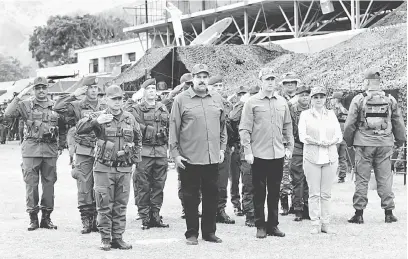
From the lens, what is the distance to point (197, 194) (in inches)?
320

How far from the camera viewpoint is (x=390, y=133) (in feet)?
31.5

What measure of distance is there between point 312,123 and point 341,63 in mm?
9343

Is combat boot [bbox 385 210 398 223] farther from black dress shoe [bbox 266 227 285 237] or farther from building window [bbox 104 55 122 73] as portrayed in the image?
building window [bbox 104 55 122 73]

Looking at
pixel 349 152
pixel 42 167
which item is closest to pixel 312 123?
pixel 42 167

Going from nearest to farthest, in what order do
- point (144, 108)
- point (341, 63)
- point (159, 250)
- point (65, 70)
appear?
point (159, 250)
point (144, 108)
point (341, 63)
point (65, 70)

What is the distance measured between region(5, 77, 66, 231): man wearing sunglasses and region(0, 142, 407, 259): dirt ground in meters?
0.37

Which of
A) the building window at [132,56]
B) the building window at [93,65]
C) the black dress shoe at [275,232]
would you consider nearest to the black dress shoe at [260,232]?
the black dress shoe at [275,232]

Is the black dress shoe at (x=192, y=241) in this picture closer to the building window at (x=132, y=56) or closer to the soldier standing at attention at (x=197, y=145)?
the soldier standing at attention at (x=197, y=145)

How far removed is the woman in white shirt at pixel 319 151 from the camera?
869 cm

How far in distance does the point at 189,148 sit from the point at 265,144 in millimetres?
1019

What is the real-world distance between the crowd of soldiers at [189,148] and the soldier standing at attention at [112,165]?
0.04 ft

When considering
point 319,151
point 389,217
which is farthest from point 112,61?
point 319,151

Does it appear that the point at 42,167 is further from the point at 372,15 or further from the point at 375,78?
the point at 372,15

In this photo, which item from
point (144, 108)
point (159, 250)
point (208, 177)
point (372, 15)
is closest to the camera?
point (159, 250)
